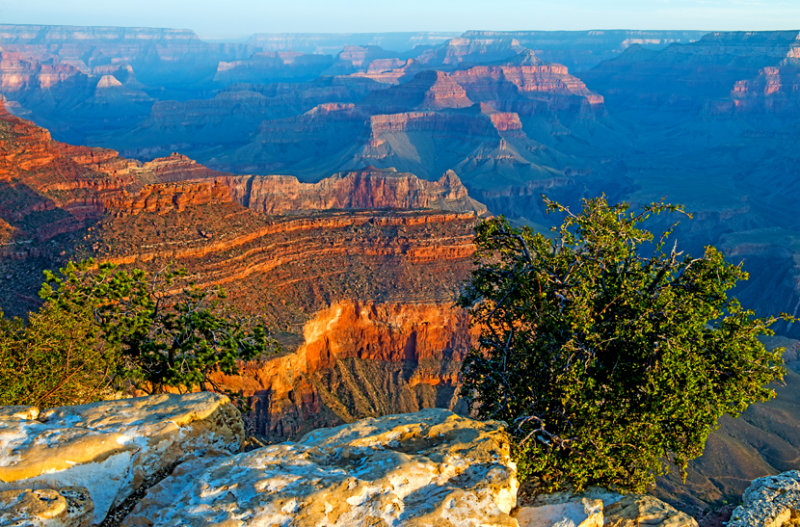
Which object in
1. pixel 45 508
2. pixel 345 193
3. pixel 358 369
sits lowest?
pixel 358 369

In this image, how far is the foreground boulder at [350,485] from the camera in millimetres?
13734

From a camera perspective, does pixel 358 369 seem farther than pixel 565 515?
Yes

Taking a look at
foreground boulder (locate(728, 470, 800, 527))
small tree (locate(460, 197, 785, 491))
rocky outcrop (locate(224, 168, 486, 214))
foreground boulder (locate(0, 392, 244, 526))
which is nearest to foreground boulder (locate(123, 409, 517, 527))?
foreground boulder (locate(0, 392, 244, 526))

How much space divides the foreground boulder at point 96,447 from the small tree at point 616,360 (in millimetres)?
8349

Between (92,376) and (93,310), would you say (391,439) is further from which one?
(93,310)

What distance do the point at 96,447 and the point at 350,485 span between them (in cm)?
587

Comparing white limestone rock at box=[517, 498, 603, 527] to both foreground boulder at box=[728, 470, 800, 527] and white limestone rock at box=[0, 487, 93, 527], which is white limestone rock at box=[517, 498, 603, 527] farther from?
white limestone rock at box=[0, 487, 93, 527]

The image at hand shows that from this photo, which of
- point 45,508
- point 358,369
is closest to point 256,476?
point 45,508

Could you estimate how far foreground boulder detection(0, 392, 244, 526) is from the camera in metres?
13.8

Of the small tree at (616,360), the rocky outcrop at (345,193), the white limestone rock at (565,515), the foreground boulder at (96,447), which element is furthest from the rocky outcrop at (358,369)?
the rocky outcrop at (345,193)

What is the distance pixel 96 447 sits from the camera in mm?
15305

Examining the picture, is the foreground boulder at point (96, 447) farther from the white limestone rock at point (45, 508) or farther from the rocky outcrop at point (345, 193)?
the rocky outcrop at point (345, 193)

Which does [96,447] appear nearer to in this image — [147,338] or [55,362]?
[55,362]

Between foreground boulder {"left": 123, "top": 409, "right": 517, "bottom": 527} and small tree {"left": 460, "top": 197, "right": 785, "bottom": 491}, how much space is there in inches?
91.5
